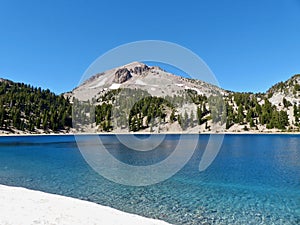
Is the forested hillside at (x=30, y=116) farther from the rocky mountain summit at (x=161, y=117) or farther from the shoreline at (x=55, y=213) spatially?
the shoreline at (x=55, y=213)

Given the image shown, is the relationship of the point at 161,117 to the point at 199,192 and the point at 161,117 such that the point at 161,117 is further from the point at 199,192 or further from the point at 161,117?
the point at 199,192

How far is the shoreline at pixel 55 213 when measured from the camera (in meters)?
11.2

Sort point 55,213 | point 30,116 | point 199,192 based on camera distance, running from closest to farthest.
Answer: point 55,213 < point 199,192 < point 30,116

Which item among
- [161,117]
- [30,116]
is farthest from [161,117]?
[30,116]

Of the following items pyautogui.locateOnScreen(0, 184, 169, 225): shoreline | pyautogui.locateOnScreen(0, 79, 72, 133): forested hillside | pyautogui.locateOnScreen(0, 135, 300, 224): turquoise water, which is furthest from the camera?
pyautogui.locateOnScreen(0, 79, 72, 133): forested hillside

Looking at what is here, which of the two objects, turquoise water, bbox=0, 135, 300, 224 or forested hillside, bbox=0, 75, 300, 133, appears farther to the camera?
forested hillside, bbox=0, 75, 300, 133

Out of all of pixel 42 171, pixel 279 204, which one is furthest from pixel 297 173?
pixel 42 171

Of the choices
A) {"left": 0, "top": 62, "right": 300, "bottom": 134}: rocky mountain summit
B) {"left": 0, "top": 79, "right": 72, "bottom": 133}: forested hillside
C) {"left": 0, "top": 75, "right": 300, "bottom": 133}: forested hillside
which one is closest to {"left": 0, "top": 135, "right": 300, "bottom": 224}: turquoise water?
{"left": 0, "top": 79, "right": 72, "bottom": 133}: forested hillside

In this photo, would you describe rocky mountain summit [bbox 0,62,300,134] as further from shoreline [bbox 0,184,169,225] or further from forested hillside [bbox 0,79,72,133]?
shoreline [bbox 0,184,169,225]

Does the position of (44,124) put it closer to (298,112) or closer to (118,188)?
(118,188)

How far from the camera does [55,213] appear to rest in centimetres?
1236

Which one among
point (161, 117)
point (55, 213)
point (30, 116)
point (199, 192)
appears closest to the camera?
point (55, 213)

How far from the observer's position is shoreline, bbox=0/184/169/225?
11154 millimetres

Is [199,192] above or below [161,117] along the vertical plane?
below
